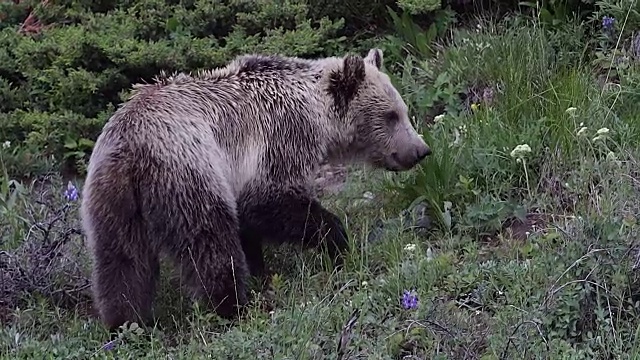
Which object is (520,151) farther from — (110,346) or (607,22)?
(110,346)

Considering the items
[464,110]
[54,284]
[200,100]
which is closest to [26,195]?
[54,284]

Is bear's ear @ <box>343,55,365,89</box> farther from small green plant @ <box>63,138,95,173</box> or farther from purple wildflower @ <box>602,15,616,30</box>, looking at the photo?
small green plant @ <box>63,138,95,173</box>

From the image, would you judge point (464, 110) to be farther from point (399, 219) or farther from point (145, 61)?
point (145, 61)

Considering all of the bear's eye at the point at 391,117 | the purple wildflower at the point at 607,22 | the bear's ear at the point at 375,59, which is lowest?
the purple wildflower at the point at 607,22

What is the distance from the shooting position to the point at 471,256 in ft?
18.7

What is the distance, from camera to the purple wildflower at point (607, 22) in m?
A: 7.64

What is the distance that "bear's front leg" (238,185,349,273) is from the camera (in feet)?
Answer: 19.2

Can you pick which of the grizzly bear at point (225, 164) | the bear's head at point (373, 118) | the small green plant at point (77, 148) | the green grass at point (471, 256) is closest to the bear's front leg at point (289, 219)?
the grizzly bear at point (225, 164)

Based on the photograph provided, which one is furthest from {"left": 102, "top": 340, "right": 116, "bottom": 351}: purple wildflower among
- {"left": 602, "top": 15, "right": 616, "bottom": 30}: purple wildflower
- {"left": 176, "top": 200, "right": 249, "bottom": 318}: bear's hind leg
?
{"left": 602, "top": 15, "right": 616, "bottom": 30}: purple wildflower

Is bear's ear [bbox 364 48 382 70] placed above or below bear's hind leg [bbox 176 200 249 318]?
above

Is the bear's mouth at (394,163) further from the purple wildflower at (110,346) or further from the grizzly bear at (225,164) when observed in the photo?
the purple wildflower at (110,346)

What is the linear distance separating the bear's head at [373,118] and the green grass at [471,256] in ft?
0.49

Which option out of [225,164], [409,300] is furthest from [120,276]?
[409,300]

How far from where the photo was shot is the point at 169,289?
5953mm
